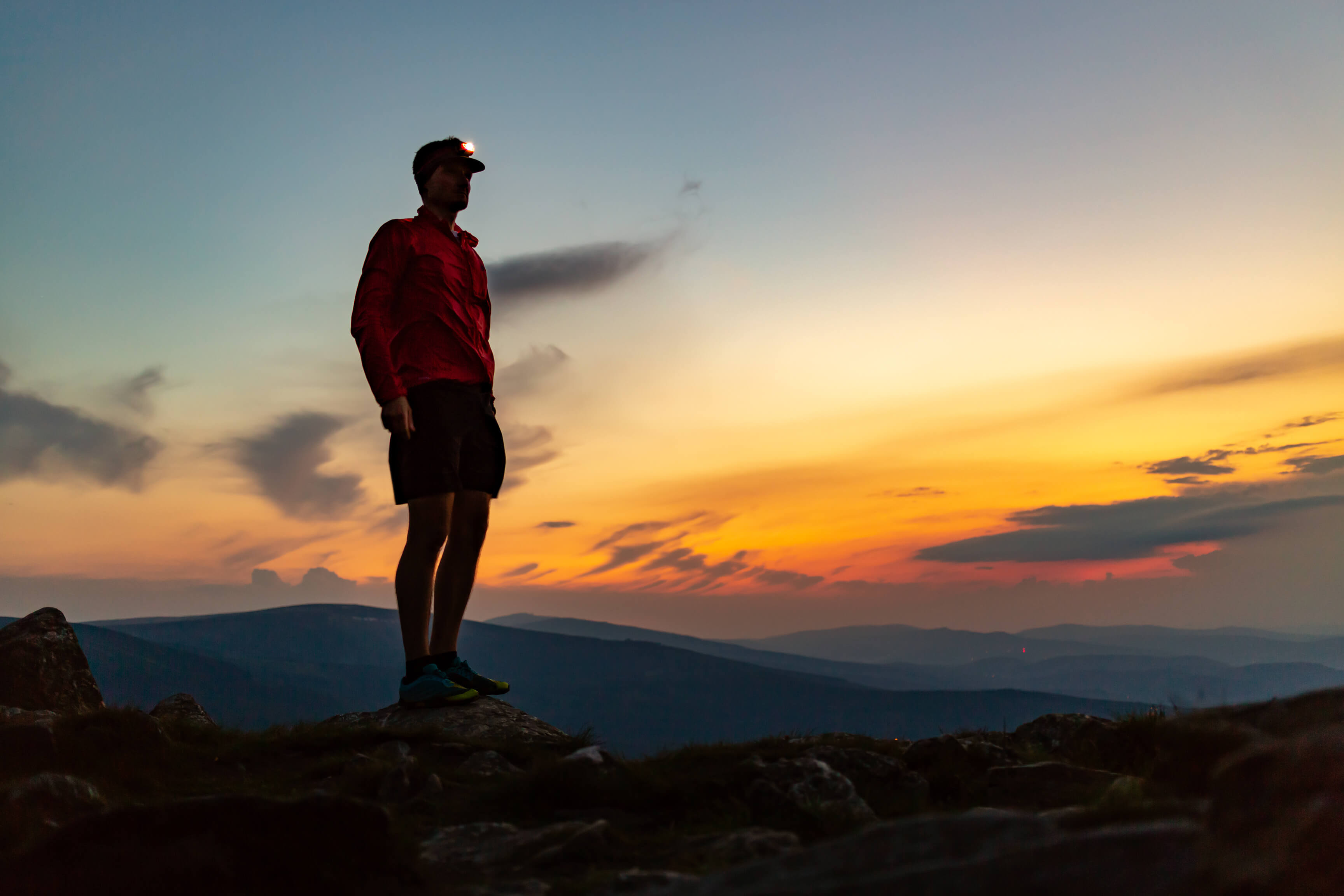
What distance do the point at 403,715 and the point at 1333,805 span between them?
660cm

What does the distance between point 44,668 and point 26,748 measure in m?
6.63

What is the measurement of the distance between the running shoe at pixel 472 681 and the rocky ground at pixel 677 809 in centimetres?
51

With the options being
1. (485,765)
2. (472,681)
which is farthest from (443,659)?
(485,765)

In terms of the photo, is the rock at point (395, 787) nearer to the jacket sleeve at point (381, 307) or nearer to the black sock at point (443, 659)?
the black sock at point (443, 659)

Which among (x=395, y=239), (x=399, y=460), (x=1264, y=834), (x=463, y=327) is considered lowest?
(x=1264, y=834)

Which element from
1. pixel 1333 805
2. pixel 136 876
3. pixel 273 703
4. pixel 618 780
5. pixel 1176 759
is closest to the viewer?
pixel 1333 805

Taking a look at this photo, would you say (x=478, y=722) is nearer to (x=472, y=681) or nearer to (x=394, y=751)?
(x=472, y=681)

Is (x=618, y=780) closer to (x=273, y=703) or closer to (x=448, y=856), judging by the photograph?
(x=448, y=856)

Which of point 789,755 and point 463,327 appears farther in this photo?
point 463,327

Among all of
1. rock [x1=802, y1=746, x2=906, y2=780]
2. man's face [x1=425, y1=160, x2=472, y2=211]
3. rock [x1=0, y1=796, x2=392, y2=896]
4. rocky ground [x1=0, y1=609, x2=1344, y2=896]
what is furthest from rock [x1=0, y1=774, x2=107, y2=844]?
man's face [x1=425, y1=160, x2=472, y2=211]

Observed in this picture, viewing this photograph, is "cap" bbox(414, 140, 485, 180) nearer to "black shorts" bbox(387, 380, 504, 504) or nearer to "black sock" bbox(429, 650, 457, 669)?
"black shorts" bbox(387, 380, 504, 504)

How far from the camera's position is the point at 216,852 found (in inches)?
109

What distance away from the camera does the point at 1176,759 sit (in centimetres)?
319

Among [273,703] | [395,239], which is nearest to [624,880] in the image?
[395,239]
